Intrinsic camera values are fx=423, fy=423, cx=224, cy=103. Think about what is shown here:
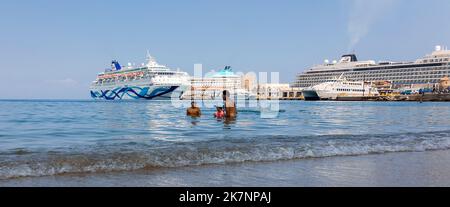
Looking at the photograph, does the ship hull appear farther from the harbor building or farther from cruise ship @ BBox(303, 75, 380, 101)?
cruise ship @ BBox(303, 75, 380, 101)

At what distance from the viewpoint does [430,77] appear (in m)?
103

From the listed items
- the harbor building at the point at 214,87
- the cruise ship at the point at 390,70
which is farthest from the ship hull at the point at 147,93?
the cruise ship at the point at 390,70

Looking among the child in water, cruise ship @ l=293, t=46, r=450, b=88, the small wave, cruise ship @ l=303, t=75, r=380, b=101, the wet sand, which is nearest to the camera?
the wet sand

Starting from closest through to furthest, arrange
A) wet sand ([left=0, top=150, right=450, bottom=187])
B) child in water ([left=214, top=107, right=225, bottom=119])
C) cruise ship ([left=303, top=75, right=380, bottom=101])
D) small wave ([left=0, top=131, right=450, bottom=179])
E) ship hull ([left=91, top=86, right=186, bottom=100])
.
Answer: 1. wet sand ([left=0, top=150, right=450, bottom=187])
2. small wave ([left=0, top=131, right=450, bottom=179])
3. child in water ([left=214, top=107, right=225, bottom=119])
4. ship hull ([left=91, top=86, right=186, bottom=100])
5. cruise ship ([left=303, top=75, right=380, bottom=101])

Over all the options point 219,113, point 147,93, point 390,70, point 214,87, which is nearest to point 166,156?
point 219,113

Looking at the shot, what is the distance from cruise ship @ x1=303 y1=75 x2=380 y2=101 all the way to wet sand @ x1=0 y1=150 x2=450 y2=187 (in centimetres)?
9030

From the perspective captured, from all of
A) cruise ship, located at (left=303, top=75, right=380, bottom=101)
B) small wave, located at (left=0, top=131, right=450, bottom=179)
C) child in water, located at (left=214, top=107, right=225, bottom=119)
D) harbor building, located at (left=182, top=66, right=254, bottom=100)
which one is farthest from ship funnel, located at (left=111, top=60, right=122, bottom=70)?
small wave, located at (left=0, top=131, right=450, bottom=179)

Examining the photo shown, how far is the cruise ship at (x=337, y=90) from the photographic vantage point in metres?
95.6

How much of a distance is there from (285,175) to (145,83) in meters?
78.4

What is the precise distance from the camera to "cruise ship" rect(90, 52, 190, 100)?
79.4m

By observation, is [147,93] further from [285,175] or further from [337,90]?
[285,175]
